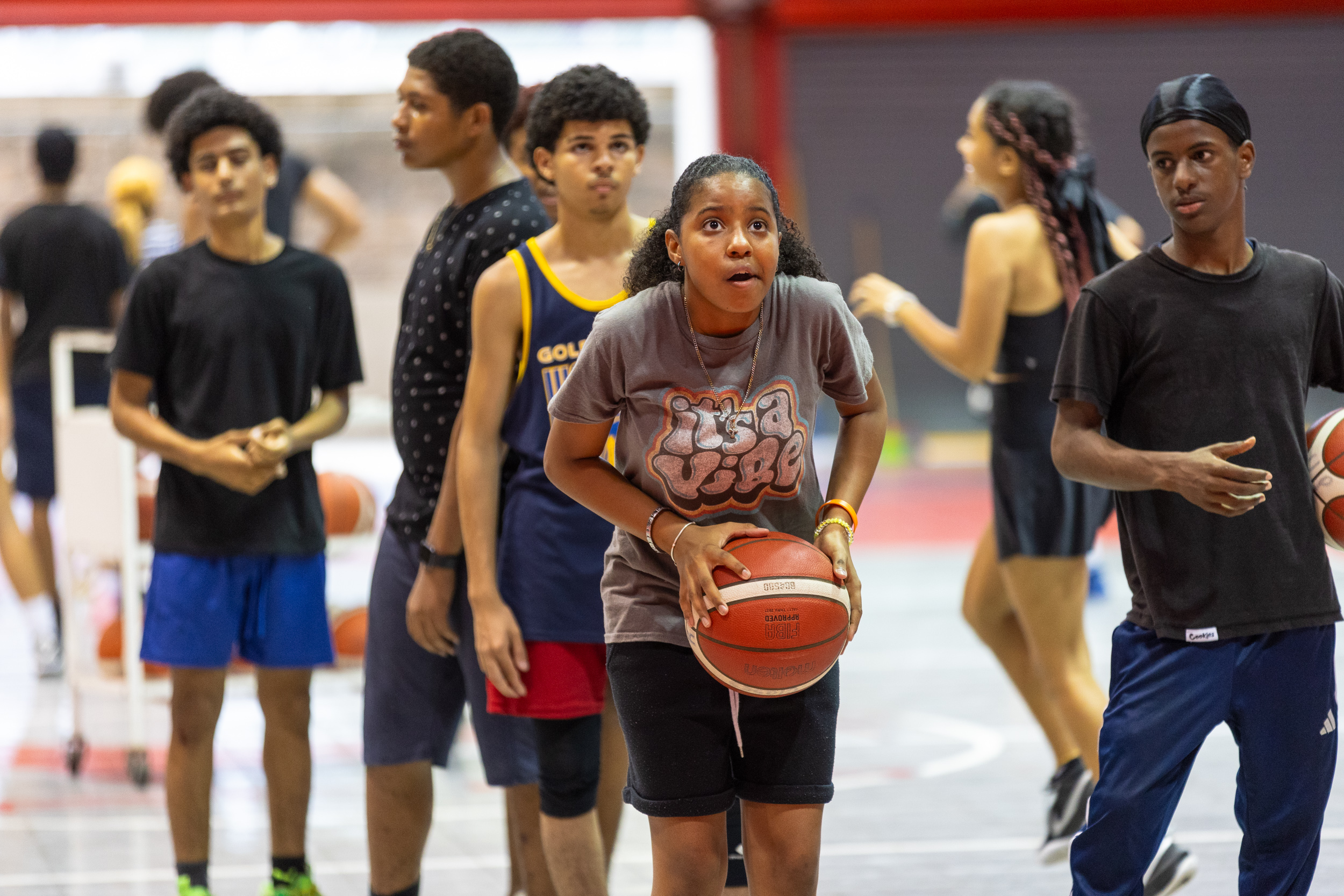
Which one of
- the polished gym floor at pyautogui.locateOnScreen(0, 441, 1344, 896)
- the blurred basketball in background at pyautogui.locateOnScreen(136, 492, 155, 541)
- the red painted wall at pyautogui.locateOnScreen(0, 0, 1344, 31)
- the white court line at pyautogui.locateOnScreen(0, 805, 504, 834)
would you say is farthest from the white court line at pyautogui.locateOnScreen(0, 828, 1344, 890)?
the red painted wall at pyautogui.locateOnScreen(0, 0, 1344, 31)

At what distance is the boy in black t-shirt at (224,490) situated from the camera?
3.77 meters

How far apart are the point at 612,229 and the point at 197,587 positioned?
148 centimetres

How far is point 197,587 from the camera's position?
380 cm

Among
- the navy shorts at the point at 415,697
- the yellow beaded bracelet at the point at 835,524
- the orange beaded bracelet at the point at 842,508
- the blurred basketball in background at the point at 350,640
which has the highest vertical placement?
the orange beaded bracelet at the point at 842,508

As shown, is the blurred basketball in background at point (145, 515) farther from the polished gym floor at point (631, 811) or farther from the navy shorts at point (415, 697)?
the navy shorts at point (415, 697)

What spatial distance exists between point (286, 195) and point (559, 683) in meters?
4.19

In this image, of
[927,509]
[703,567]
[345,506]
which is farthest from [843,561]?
[927,509]

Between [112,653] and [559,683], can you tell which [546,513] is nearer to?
[559,683]

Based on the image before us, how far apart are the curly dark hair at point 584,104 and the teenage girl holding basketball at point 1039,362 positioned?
118 centimetres

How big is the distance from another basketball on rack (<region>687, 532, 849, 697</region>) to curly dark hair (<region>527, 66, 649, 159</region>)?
1.13 meters

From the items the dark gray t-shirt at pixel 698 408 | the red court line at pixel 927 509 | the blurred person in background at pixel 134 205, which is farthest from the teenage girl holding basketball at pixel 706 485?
the red court line at pixel 927 509

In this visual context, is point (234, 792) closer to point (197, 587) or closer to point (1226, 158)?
point (197, 587)

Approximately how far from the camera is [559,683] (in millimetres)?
3137

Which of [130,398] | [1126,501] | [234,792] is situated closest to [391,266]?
[234,792]
